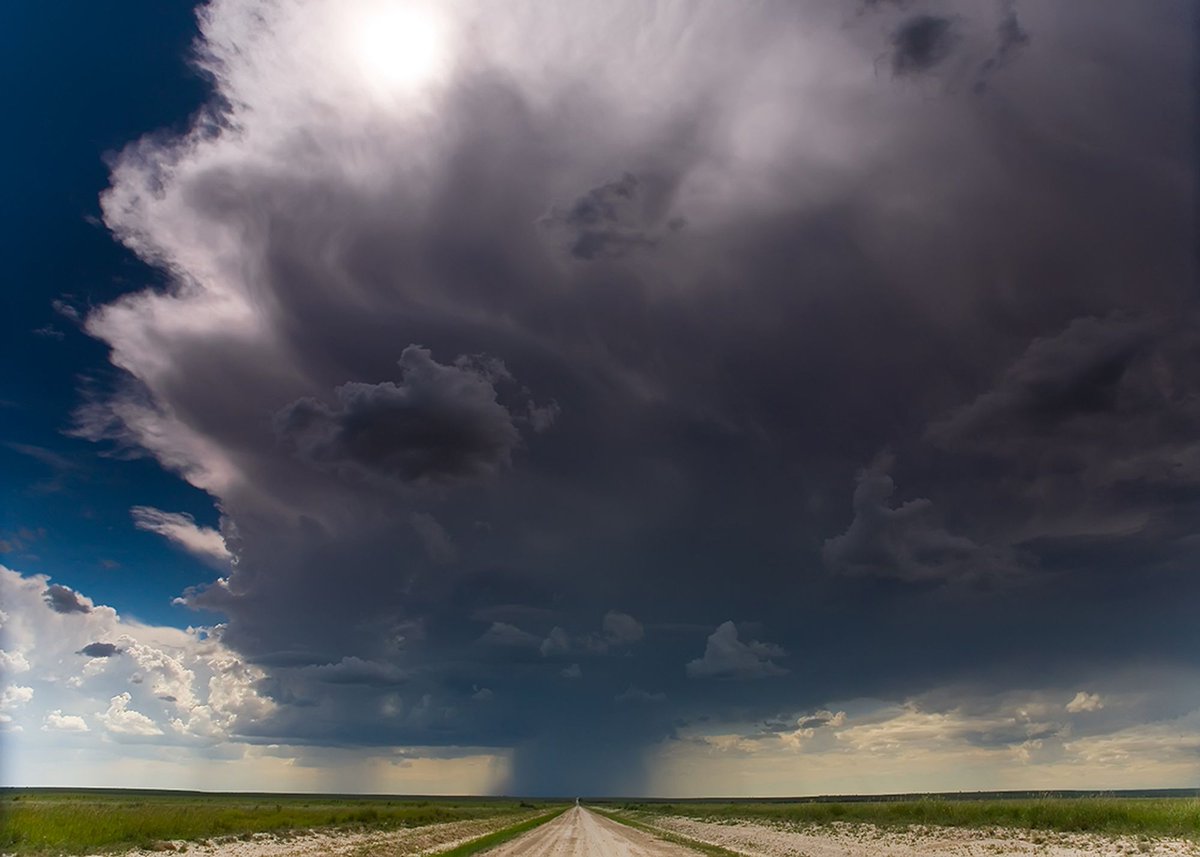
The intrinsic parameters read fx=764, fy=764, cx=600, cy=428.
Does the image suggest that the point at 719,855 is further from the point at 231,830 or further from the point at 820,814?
the point at 820,814

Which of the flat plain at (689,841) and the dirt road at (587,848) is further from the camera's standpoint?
the dirt road at (587,848)

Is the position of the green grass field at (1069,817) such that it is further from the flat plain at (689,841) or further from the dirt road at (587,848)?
the dirt road at (587,848)

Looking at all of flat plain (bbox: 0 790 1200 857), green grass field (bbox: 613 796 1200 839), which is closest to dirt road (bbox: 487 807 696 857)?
flat plain (bbox: 0 790 1200 857)

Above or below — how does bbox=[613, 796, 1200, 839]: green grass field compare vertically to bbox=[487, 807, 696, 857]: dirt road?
above

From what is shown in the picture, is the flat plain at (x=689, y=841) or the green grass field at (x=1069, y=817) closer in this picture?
the flat plain at (x=689, y=841)

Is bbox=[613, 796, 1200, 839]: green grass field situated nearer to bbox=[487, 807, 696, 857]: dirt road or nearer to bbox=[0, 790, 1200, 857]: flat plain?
bbox=[0, 790, 1200, 857]: flat plain

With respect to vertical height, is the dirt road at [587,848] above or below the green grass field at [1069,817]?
below

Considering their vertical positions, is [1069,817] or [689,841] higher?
[1069,817]

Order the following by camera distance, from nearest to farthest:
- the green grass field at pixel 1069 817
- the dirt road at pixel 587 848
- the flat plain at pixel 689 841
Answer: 1. the flat plain at pixel 689 841
2. the green grass field at pixel 1069 817
3. the dirt road at pixel 587 848

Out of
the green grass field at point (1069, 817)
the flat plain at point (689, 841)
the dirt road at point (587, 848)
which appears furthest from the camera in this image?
the dirt road at point (587, 848)

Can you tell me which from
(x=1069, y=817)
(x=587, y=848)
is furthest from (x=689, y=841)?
(x=1069, y=817)

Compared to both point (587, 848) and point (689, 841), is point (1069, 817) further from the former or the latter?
point (587, 848)

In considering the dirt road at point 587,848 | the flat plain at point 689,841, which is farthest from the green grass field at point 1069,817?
the dirt road at point 587,848

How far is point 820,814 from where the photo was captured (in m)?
105
